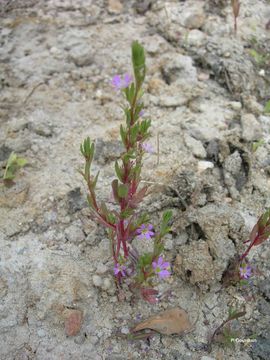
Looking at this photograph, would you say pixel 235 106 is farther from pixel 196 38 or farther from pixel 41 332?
pixel 41 332

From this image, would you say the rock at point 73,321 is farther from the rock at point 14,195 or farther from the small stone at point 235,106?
the small stone at point 235,106

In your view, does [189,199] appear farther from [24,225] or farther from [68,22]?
[68,22]

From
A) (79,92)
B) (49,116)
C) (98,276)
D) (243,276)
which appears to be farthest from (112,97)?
(243,276)

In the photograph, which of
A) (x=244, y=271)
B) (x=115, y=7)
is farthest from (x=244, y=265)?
(x=115, y=7)

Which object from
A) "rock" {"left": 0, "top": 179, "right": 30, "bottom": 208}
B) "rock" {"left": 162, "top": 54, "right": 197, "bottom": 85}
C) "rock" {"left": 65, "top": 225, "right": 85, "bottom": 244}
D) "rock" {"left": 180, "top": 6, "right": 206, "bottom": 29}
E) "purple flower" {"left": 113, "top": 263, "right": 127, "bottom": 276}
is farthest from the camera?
"rock" {"left": 180, "top": 6, "right": 206, "bottom": 29}

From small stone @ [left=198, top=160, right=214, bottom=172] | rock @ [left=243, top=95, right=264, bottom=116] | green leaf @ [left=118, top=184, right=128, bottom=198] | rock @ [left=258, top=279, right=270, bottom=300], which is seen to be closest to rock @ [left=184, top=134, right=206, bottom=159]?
small stone @ [left=198, top=160, right=214, bottom=172]

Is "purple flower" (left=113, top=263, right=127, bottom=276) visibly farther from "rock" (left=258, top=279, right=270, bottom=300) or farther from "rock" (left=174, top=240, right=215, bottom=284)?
"rock" (left=258, top=279, right=270, bottom=300)
